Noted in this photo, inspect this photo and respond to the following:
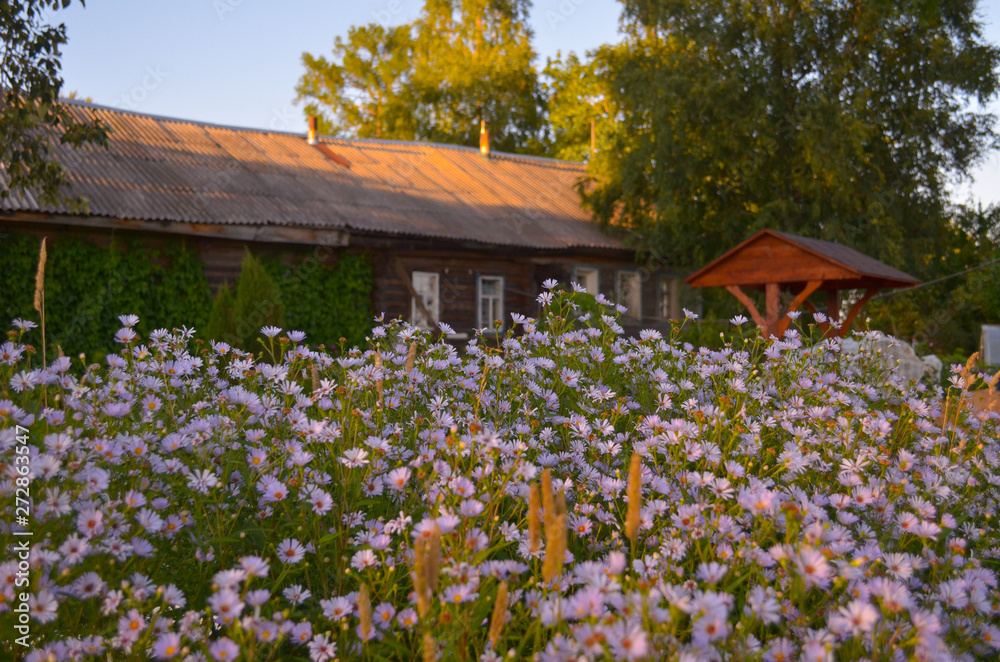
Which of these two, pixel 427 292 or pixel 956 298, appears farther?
pixel 956 298

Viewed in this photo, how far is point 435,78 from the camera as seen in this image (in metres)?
27.8

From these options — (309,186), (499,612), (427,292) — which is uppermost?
(309,186)

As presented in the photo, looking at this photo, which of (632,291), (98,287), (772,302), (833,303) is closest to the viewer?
(772,302)

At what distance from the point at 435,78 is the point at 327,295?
1552 cm

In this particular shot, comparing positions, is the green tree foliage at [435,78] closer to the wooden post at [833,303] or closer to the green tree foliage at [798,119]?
the green tree foliage at [798,119]

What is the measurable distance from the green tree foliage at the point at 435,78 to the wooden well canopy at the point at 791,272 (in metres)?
17.7

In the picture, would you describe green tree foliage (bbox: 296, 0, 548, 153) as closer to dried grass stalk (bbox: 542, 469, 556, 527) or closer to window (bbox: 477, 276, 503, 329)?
window (bbox: 477, 276, 503, 329)

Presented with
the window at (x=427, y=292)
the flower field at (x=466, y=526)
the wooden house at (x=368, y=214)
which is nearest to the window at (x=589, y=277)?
the wooden house at (x=368, y=214)

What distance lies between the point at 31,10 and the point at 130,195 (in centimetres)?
557

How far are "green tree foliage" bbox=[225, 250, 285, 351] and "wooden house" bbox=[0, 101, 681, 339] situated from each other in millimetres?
4175

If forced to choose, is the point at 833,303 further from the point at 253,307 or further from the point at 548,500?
the point at 548,500

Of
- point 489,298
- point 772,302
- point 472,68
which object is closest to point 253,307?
point 772,302

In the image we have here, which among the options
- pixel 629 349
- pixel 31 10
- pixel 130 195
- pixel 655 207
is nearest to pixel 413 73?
pixel 655 207

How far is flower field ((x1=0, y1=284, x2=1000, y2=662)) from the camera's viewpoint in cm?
157
